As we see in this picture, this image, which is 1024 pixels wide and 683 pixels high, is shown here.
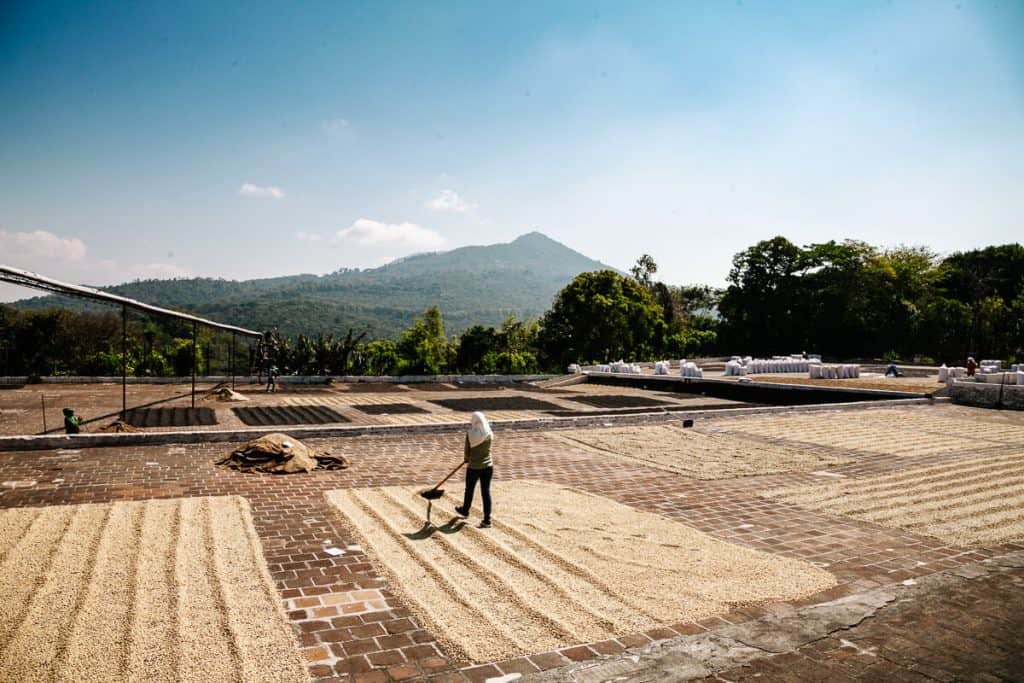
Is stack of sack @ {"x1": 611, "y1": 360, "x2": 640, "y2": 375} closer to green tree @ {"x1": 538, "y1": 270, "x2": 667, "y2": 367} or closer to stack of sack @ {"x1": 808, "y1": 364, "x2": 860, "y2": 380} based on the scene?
stack of sack @ {"x1": 808, "y1": 364, "x2": 860, "y2": 380}

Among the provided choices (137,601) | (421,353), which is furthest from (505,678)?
(421,353)

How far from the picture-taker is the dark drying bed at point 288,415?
57.9 ft

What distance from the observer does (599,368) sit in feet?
129

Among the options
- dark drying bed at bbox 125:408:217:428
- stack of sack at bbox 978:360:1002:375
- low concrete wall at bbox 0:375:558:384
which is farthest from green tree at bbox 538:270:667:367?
dark drying bed at bbox 125:408:217:428

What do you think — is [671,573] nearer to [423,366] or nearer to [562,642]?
[562,642]

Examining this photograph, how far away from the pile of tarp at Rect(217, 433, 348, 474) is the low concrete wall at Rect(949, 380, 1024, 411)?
69.0ft

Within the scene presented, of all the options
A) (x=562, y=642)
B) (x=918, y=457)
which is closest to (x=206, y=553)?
(x=562, y=642)

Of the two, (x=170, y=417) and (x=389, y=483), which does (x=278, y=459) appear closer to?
(x=389, y=483)

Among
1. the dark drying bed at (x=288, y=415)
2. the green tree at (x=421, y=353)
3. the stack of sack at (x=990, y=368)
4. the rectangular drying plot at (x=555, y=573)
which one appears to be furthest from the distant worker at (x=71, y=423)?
the stack of sack at (x=990, y=368)

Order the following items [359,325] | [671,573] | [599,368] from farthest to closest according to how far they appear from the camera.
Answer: [359,325]
[599,368]
[671,573]

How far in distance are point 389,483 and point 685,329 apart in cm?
5978

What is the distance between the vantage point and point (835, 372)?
109 ft

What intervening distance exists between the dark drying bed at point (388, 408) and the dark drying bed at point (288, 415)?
1170 millimetres

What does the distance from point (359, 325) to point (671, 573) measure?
149795 millimetres
